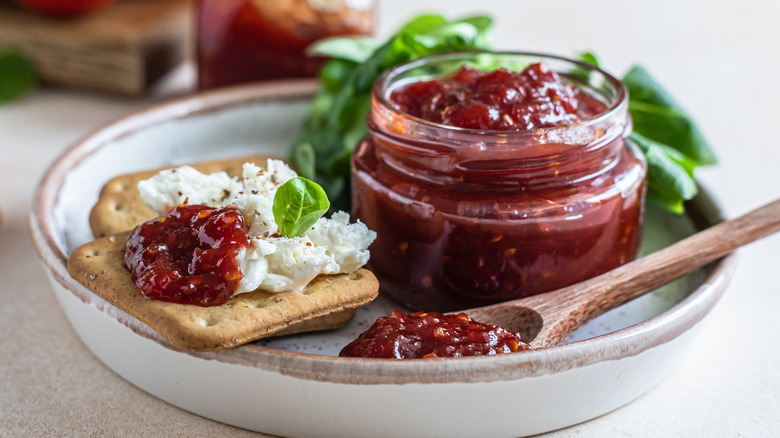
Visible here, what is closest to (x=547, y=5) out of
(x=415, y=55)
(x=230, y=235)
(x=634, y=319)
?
(x=415, y=55)

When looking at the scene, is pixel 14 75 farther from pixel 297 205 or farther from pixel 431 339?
pixel 431 339

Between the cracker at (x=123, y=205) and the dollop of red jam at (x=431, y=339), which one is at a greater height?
the dollop of red jam at (x=431, y=339)

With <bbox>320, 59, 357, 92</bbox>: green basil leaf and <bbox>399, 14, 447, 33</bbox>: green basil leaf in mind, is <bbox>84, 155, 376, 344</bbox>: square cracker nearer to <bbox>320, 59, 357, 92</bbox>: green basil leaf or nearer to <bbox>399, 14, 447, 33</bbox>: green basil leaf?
<bbox>320, 59, 357, 92</bbox>: green basil leaf

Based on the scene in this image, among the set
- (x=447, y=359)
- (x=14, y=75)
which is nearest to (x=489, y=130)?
(x=447, y=359)

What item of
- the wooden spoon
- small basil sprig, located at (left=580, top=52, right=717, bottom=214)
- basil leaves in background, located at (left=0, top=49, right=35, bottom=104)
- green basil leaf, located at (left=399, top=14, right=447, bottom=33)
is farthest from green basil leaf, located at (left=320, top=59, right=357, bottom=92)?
basil leaves in background, located at (left=0, top=49, right=35, bottom=104)

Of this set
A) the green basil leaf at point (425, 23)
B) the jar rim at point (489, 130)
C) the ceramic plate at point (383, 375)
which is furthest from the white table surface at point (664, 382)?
the green basil leaf at point (425, 23)

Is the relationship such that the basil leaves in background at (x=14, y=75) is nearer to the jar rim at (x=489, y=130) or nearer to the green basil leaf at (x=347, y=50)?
the green basil leaf at (x=347, y=50)
